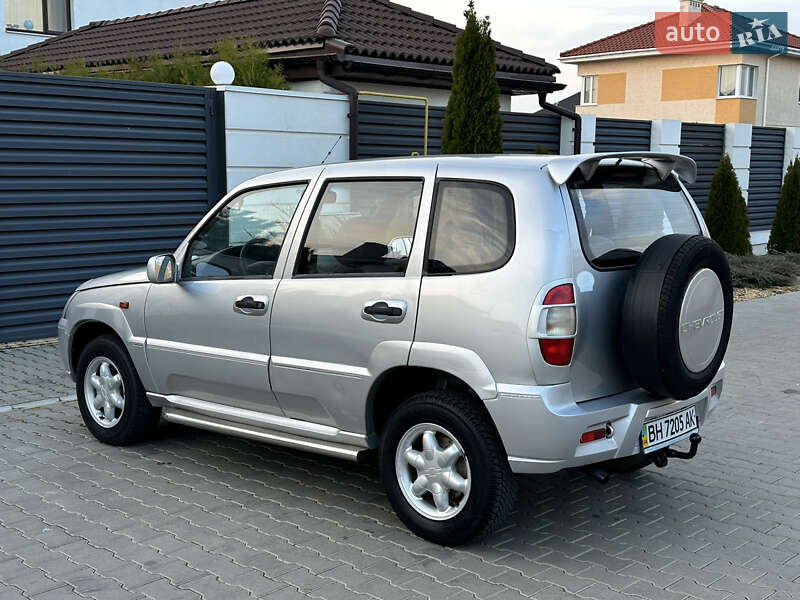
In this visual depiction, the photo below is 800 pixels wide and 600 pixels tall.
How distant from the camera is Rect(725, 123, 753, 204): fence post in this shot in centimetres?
1934

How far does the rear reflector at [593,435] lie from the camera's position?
4.30 meters

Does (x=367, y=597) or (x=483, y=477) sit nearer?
(x=367, y=597)

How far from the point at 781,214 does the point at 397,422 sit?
15162 millimetres

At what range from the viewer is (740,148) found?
64.0 ft

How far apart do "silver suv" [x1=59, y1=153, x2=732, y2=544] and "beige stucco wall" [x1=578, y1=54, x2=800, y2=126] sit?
38463 millimetres

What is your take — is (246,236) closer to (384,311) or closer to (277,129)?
(384,311)

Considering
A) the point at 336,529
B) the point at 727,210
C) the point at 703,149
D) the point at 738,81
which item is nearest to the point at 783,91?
the point at 738,81

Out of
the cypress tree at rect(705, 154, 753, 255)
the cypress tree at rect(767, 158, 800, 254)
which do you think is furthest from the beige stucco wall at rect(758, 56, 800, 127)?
the cypress tree at rect(705, 154, 753, 255)

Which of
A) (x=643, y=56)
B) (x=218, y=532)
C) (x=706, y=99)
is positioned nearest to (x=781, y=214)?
(x=218, y=532)

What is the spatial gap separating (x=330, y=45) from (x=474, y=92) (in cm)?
284

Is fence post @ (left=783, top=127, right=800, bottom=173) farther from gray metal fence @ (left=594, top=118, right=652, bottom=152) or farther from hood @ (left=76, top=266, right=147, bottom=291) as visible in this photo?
hood @ (left=76, top=266, right=147, bottom=291)

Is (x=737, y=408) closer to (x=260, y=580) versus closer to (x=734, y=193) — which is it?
(x=260, y=580)

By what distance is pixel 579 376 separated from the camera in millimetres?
4324

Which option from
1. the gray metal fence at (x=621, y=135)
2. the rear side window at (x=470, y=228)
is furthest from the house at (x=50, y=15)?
the rear side window at (x=470, y=228)
